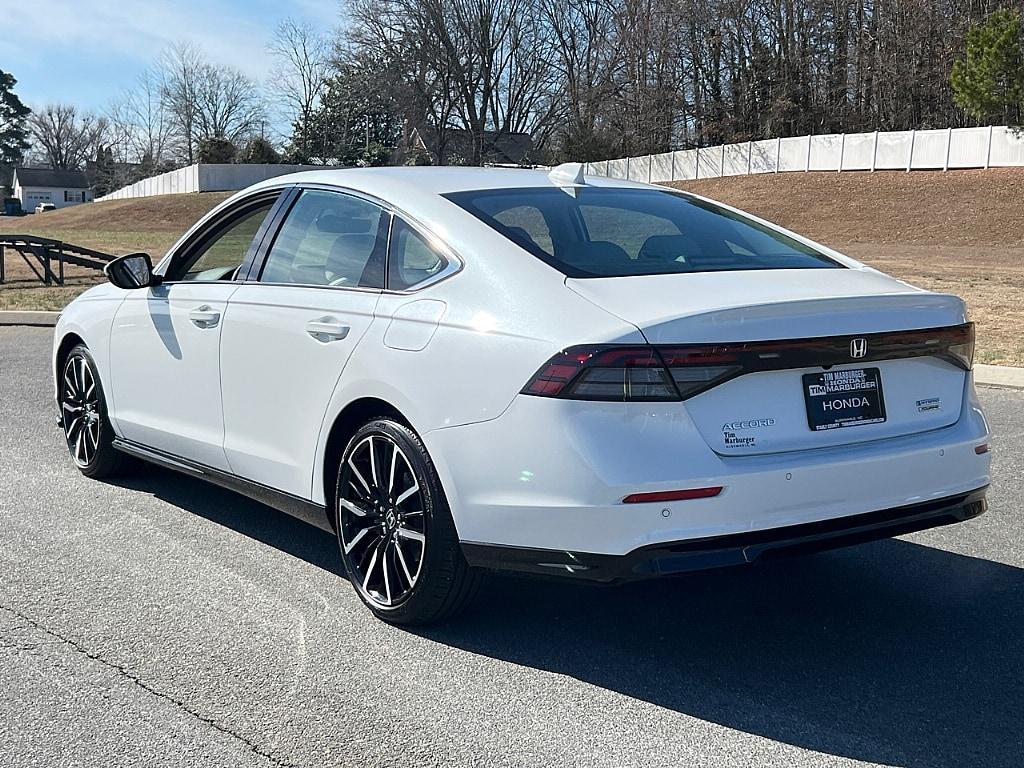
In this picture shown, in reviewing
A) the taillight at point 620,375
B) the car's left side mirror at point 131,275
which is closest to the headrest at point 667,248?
the taillight at point 620,375

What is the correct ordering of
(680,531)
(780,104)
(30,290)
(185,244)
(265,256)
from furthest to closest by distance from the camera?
(780,104) → (30,290) → (185,244) → (265,256) → (680,531)

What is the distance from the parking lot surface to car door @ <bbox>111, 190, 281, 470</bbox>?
0.50 metres

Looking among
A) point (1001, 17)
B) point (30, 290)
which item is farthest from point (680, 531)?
point (1001, 17)

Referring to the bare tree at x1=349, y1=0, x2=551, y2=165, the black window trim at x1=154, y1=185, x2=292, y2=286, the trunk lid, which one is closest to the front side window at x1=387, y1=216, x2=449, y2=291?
the trunk lid

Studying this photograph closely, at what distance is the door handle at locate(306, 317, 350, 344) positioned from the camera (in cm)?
436

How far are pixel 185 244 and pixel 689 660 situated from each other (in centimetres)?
318

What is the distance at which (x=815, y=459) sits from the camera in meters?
3.64

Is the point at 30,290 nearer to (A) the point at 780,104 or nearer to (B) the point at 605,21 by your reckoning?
(A) the point at 780,104

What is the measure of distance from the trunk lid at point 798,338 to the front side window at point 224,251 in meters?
2.14

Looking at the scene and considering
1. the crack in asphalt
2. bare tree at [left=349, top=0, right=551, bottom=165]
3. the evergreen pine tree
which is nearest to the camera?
the crack in asphalt

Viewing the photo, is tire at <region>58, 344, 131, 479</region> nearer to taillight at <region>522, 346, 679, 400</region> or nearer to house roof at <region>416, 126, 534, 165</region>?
taillight at <region>522, 346, 679, 400</region>

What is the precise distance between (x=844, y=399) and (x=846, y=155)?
161 feet

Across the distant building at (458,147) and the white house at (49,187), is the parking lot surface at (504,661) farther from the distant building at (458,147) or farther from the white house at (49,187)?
the white house at (49,187)

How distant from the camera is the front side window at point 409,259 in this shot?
4.22 meters
